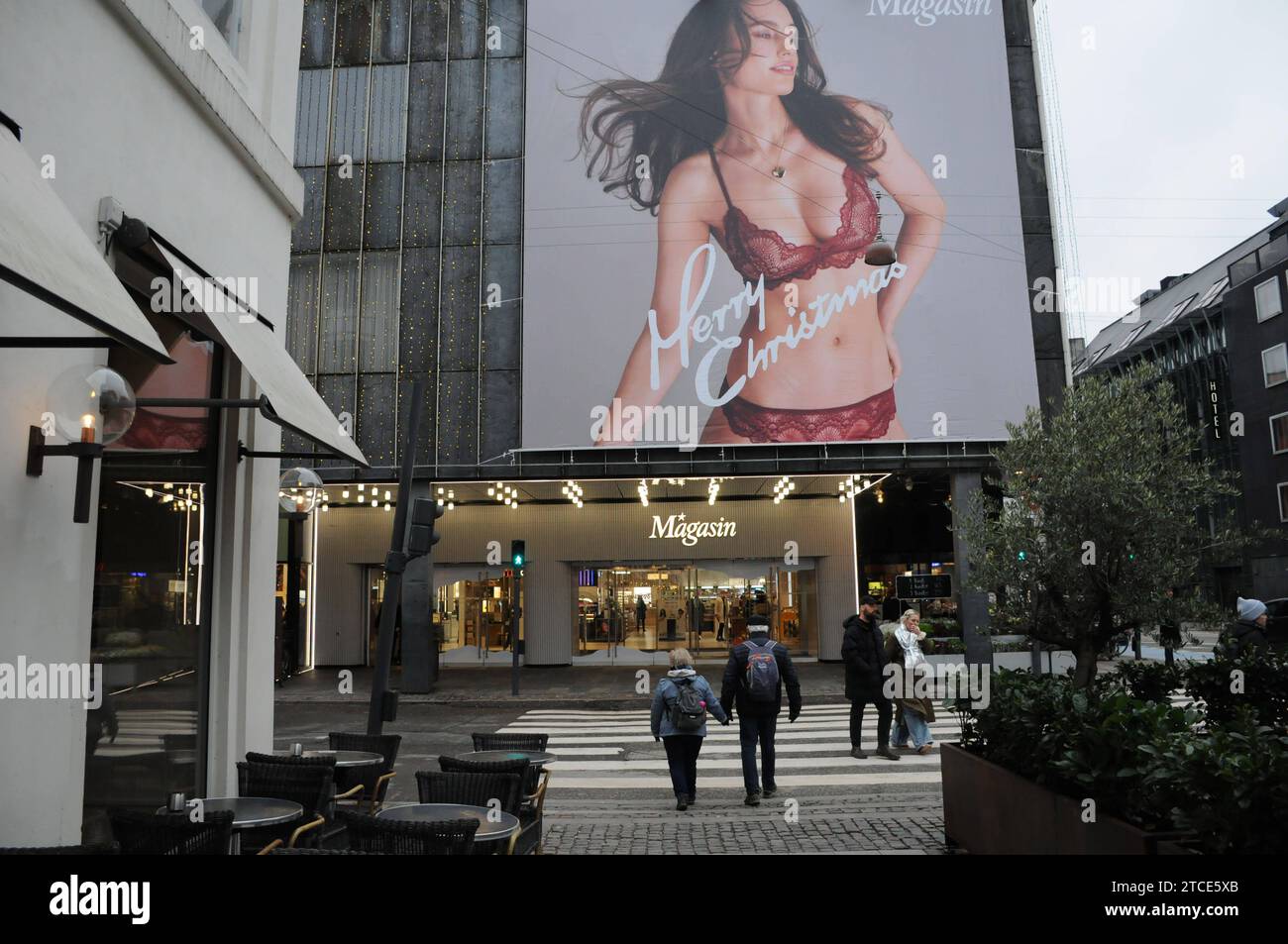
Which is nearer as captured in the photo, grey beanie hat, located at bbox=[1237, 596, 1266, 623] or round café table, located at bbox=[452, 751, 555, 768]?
round café table, located at bbox=[452, 751, 555, 768]

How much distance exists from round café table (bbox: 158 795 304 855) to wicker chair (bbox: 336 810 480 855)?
0.84 m

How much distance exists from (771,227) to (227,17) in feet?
47.6

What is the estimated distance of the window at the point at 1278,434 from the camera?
3712 cm

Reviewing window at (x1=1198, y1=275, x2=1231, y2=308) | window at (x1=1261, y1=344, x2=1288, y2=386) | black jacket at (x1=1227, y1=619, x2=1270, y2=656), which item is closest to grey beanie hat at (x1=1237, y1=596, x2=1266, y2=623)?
black jacket at (x1=1227, y1=619, x2=1270, y2=656)

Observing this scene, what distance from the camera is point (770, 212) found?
2114cm

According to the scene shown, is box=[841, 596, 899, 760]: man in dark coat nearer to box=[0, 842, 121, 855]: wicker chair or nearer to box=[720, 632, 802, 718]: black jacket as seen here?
box=[720, 632, 802, 718]: black jacket

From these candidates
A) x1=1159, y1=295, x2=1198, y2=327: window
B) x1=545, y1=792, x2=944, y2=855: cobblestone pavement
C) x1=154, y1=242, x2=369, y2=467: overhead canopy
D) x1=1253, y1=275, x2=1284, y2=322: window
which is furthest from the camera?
x1=1159, y1=295, x2=1198, y2=327: window

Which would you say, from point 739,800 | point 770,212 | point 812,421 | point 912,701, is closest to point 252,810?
point 739,800

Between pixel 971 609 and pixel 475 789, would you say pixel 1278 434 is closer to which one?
pixel 971 609

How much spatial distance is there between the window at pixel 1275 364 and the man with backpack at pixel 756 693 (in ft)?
122

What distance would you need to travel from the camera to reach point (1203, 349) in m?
47.4

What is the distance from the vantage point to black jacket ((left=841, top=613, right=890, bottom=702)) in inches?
449

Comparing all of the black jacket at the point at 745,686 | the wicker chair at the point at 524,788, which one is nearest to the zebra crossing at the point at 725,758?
the black jacket at the point at 745,686
